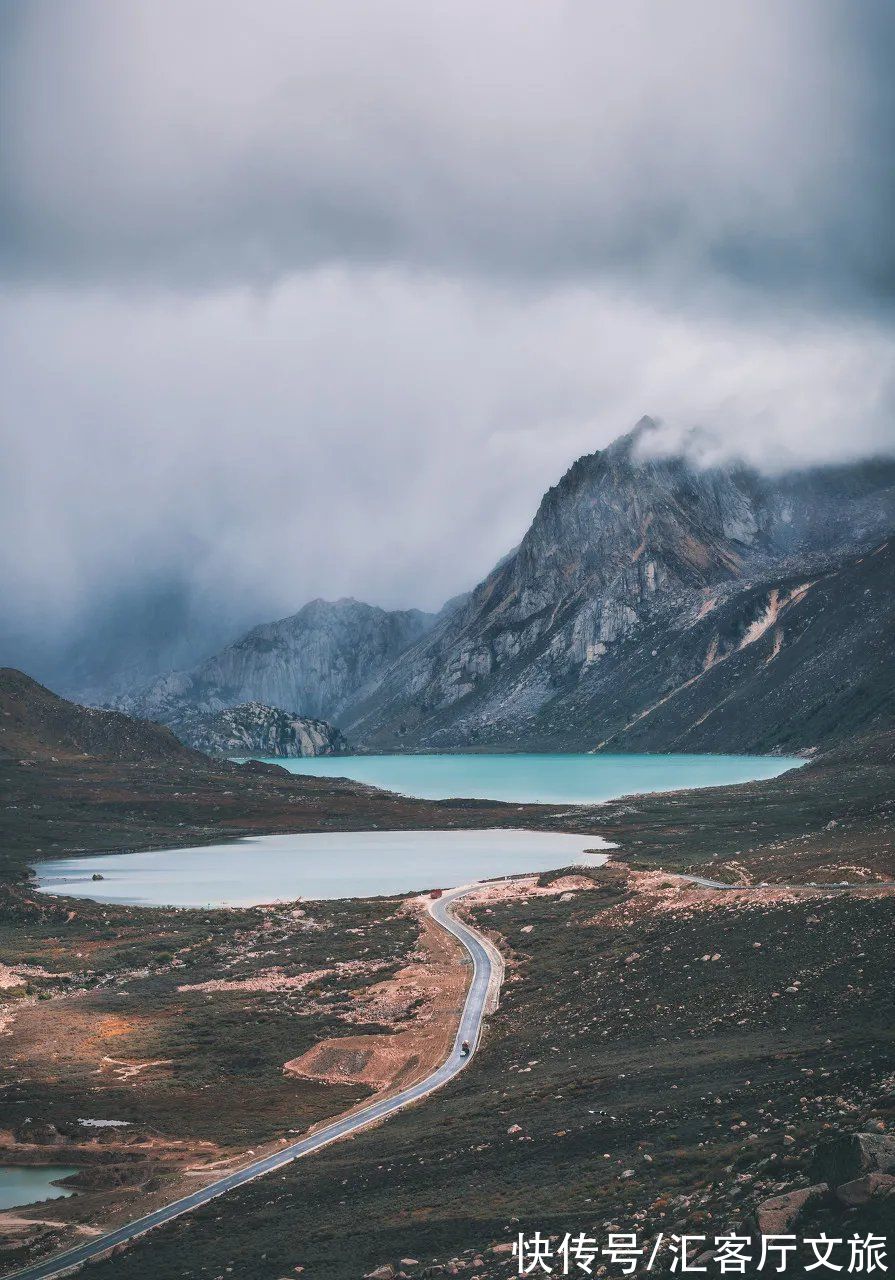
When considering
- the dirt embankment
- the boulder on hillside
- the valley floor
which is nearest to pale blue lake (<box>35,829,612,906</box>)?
the valley floor

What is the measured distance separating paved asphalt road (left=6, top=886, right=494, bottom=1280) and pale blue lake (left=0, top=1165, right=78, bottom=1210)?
5560 mm

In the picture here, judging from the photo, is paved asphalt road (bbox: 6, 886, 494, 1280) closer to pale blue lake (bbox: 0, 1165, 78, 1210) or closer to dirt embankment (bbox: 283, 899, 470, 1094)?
dirt embankment (bbox: 283, 899, 470, 1094)

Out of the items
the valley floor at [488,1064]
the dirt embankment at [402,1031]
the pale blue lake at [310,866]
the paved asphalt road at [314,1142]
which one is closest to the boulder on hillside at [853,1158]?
the valley floor at [488,1064]

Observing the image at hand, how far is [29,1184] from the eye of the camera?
139ft

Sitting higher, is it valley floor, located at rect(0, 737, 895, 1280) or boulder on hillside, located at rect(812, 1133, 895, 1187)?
boulder on hillside, located at rect(812, 1133, 895, 1187)

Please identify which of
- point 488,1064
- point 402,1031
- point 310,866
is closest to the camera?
point 488,1064

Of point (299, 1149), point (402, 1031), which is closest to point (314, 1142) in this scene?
point (299, 1149)

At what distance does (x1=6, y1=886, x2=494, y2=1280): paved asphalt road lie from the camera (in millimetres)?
34000

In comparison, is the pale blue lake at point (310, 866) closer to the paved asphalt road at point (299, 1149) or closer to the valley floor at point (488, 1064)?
the valley floor at point (488, 1064)

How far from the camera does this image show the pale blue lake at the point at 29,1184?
40625 mm

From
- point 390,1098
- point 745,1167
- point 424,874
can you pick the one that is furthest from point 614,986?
point 424,874

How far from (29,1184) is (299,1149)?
10.0 metres

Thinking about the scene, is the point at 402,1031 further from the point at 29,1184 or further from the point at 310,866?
the point at 310,866

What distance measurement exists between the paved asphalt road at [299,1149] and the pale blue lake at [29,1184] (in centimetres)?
556
